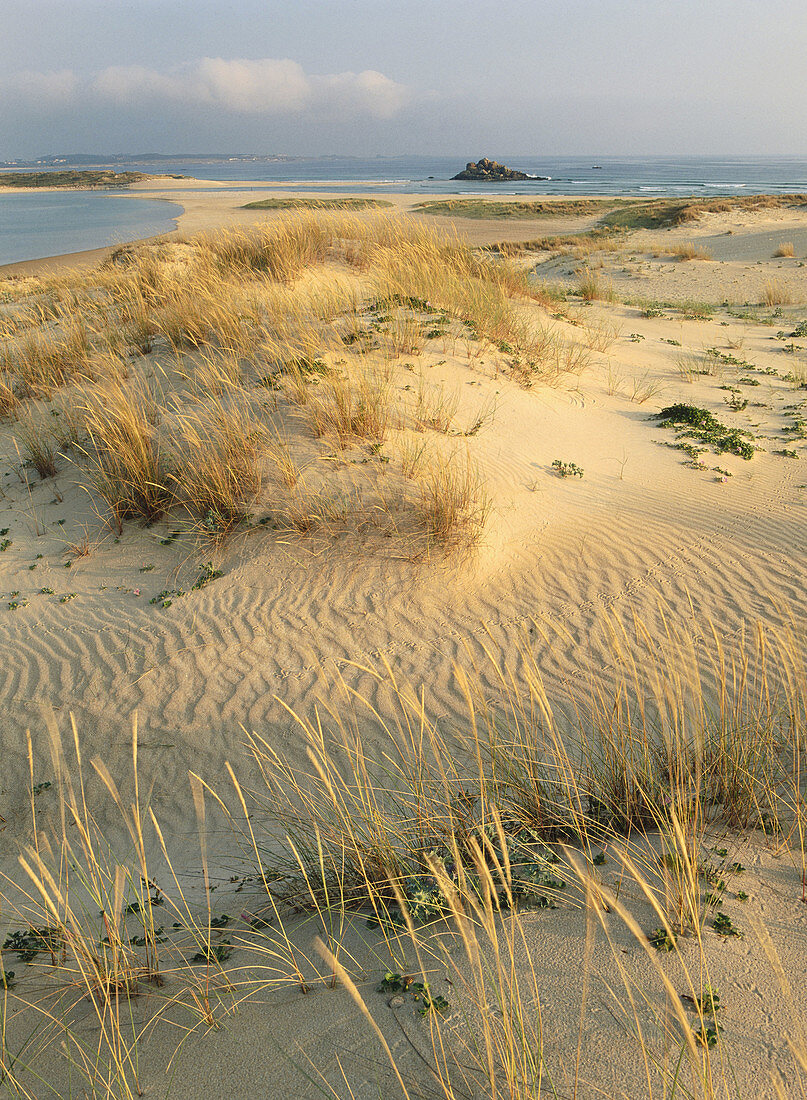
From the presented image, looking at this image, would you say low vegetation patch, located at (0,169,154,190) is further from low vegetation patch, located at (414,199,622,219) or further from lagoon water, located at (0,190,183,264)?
low vegetation patch, located at (414,199,622,219)

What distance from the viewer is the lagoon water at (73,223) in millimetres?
27219

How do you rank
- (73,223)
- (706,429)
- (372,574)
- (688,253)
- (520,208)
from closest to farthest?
1. (372,574)
2. (706,429)
3. (688,253)
4. (73,223)
5. (520,208)

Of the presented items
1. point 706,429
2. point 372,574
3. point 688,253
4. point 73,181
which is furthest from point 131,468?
point 73,181

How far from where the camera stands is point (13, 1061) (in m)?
1.87

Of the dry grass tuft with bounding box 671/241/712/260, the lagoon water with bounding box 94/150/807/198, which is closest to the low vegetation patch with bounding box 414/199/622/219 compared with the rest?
the lagoon water with bounding box 94/150/807/198

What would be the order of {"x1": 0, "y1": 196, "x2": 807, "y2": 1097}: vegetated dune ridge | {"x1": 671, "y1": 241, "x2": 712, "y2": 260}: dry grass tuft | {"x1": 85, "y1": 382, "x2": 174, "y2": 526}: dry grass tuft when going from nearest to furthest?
{"x1": 0, "y1": 196, "x2": 807, "y2": 1097}: vegetated dune ridge
{"x1": 85, "y1": 382, "x2": 174, "y2": 526}: dry grass tuft
{"x1": 671, "y1": 241, "x2": 712, "y2": 260}: dry grass tuft

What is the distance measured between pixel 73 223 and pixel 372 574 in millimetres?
40866

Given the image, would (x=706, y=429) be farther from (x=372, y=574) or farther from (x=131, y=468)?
(x=131, y=468)

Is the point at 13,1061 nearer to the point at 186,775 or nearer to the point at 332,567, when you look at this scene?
the point at 186,775

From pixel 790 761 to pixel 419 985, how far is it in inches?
79.2

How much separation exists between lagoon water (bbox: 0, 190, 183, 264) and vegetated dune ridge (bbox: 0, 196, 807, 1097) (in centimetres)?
2280

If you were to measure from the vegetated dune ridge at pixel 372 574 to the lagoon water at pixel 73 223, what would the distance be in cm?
2280

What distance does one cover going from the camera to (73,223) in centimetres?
3594

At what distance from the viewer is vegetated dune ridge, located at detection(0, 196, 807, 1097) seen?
6.21 feet
